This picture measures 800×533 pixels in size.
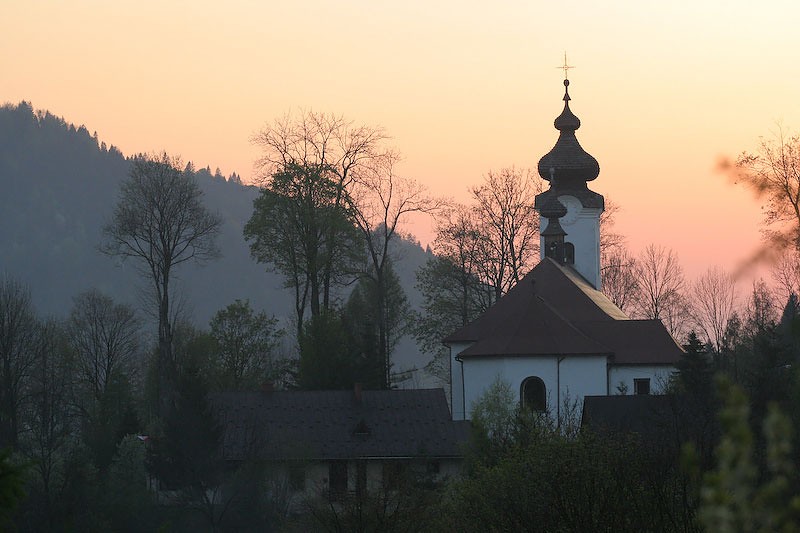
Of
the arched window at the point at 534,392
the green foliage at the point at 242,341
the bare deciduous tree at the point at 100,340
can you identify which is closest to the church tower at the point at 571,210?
the arched window at the point at 534,392

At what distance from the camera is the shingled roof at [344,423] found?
4006 cm

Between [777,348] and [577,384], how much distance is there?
6508mm

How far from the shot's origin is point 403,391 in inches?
1697

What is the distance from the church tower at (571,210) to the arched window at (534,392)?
1155 centimetres

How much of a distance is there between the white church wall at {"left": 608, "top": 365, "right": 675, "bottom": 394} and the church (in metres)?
0.03

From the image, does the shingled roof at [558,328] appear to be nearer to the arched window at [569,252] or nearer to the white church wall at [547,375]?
the white church wall at [547,375]

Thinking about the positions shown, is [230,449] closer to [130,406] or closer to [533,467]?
[130,406]

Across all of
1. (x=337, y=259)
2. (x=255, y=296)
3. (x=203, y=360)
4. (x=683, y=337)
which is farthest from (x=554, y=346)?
(x=255, y=296)

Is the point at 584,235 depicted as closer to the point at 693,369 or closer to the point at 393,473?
the point at 693,369

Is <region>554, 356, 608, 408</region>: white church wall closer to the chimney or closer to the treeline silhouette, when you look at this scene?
the chimney

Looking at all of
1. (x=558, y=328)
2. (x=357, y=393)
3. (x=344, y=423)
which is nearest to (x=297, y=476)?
(x=344, y=423)

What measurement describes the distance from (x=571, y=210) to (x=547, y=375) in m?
14.0

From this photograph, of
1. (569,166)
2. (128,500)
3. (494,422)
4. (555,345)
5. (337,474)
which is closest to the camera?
(128,500)

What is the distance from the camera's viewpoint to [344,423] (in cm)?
4147
